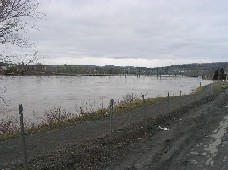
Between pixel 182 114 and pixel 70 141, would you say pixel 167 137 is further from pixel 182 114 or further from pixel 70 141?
pixel 182 114

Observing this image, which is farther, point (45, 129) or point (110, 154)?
point (45, 129)

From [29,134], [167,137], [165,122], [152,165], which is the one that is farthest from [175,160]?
[165,122]

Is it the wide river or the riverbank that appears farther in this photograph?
the wide river

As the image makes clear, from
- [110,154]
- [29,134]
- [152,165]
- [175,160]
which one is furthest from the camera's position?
[29,134]

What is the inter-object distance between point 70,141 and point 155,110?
11567 millimetres

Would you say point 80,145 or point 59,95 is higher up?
point 80,145

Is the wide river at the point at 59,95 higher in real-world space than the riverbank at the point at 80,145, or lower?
lower

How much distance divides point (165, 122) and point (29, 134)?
21.7 feet

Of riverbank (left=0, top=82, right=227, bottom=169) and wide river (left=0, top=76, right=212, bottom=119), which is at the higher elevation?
riverbank (left=0, top=82, right=227, bottom=169)

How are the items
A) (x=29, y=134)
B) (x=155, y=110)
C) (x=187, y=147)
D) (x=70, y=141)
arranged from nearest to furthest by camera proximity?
(x=187, y=147) → (x=70, y=141) → (x=29, y=134) → (x=155, y=110)

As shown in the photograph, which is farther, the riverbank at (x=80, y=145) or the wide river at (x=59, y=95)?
the wide river at (x=59, y=95)

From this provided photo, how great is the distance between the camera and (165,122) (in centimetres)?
1867

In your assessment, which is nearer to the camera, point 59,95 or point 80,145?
point 80,145

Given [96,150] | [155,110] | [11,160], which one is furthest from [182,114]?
[11,160]
